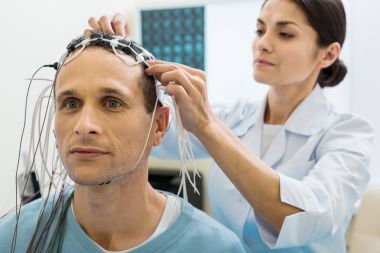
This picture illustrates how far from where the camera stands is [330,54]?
63.2 inches

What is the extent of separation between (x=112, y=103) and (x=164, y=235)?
373mm

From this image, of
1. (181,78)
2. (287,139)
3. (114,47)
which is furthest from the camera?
(287,139)

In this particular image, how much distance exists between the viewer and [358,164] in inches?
54.3

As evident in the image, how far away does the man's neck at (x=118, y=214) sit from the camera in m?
1.19

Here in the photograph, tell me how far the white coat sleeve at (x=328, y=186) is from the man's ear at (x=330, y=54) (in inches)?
8.9

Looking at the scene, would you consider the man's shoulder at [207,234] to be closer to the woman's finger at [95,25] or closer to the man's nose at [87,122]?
the man's nose at [87,122]

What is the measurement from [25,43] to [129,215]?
110 cm

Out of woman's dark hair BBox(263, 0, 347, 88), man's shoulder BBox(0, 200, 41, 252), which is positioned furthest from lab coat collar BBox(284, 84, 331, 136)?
man's shoulder BBox(0, 200, 41, 252)

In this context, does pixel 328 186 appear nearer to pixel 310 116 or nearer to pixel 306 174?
pixel 306 174

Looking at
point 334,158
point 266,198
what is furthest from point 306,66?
point 266,198

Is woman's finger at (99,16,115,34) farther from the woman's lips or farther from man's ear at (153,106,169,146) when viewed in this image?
the woman's lips

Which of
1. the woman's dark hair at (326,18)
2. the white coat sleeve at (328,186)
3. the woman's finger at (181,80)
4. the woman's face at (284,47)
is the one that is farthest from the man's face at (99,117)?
the woman's dark hair at (326,18)

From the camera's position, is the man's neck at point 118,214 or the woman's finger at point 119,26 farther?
the woman's finger at point 119,26

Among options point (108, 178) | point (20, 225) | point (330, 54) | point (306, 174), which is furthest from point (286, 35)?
point (20, 225)
